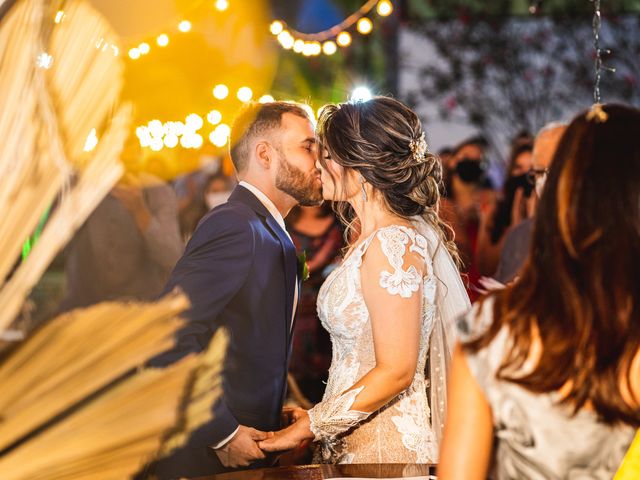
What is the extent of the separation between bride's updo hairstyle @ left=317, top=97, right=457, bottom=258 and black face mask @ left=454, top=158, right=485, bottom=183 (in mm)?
2981

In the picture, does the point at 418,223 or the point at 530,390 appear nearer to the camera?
the point at 530,390

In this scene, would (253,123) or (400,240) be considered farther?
(253,123)

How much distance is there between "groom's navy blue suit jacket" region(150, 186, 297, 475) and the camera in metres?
2.30

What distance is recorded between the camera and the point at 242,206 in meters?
2.46

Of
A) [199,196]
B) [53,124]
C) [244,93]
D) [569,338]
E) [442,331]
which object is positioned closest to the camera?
[53,124]

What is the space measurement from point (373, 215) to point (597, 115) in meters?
1.18

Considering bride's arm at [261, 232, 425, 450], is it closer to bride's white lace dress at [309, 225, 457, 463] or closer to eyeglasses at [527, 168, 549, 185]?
bride's white lace dress at [309, 225, 457, 463]

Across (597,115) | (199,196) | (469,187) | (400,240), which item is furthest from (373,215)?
(199,196)

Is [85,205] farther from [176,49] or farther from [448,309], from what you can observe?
[176,49]

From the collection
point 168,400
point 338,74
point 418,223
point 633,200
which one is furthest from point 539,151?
point 338,74

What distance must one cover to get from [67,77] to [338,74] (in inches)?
298

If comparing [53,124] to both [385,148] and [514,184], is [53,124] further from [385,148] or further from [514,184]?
[514,184]

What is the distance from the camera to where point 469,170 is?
5.40 m

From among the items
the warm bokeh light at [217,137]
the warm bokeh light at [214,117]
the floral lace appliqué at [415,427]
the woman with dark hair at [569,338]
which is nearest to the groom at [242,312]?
the floral lace appliqué at [415,427]
